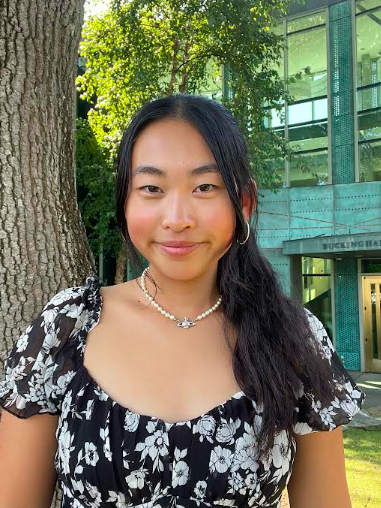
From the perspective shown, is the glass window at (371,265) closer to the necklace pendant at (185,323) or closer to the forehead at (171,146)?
the necklace pendant at (185,323)

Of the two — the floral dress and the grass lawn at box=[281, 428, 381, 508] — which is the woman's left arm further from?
the grass lawn at box=[281, 428, 381, 508]

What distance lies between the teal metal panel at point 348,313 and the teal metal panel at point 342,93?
203 cm

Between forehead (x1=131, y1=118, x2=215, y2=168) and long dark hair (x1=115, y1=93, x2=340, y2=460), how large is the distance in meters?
0.02

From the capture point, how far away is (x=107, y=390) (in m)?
1.47

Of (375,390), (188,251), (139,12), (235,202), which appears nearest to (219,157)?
(235,202)

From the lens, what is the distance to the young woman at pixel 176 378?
139 centimetres

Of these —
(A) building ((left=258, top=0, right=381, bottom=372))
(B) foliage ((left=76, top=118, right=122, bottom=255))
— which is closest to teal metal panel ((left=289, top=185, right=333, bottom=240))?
(A) building ((left=258, top=0, right=381, bottom=372))

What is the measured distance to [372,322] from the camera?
1210 cm

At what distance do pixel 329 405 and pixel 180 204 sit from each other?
0.74m

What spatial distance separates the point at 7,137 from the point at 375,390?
9.32 meters

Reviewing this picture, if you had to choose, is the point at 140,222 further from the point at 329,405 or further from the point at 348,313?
the point at 348,313

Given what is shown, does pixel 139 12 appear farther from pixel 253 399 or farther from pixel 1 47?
pixel 253 399

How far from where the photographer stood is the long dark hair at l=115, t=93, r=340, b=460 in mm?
1493

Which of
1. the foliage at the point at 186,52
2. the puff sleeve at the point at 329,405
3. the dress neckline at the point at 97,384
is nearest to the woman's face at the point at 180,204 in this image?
the dress neckline at the point at 97,384
